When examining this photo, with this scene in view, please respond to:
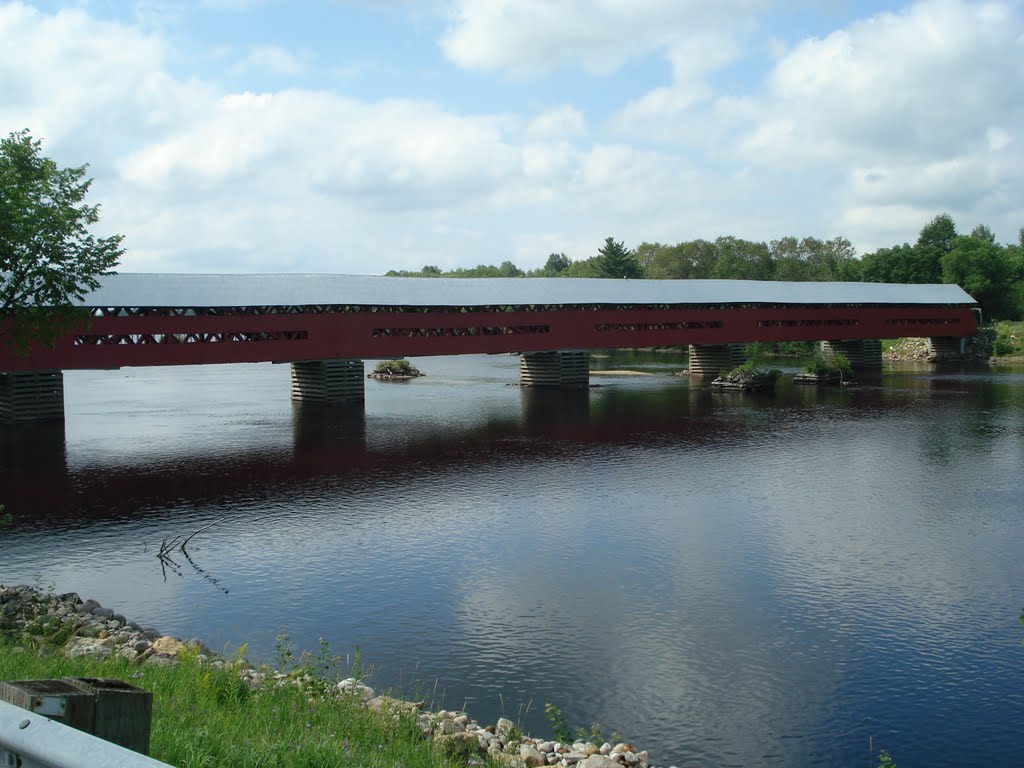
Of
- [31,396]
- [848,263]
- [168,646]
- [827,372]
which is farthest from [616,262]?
[168,646]

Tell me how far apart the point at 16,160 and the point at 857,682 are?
1757 cm

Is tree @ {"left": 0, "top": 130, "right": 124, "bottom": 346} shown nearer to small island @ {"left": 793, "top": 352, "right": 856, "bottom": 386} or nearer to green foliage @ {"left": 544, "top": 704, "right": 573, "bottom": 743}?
green foliage @ {"left": 544, "top": 704, "right": 573, "bottom": 743}

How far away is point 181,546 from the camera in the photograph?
15.2 m

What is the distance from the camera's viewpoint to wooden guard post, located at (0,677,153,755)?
A: 2.61 meters

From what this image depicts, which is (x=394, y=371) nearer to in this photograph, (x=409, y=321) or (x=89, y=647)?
(x=409, y=321)

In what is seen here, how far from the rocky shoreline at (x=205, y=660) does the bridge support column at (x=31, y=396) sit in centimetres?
2013

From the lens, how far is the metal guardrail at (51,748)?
2166mm

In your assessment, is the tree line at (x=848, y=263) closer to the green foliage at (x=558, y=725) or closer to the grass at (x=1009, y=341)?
the grass at (x=1009, y=341)

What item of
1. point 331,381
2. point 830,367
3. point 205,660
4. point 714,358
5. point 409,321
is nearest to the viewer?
point 205,660

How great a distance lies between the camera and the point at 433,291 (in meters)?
36.2

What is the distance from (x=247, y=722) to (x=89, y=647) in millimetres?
3782

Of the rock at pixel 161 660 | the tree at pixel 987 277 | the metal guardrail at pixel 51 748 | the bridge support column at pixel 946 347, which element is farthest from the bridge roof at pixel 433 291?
the metal guardrail at pixel 51 748

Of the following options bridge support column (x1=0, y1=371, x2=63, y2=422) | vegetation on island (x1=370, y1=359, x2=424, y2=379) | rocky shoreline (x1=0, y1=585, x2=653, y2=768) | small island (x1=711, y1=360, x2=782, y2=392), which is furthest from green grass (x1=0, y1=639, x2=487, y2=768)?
Result: vegetation on island (x1=370, y1=359, x2=424, y2=379)

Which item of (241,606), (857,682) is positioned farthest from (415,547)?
(857,682)
